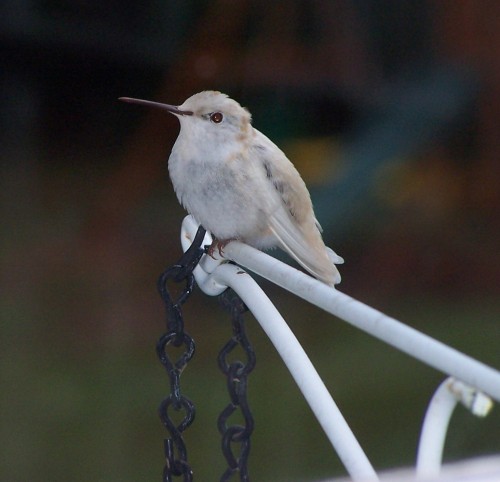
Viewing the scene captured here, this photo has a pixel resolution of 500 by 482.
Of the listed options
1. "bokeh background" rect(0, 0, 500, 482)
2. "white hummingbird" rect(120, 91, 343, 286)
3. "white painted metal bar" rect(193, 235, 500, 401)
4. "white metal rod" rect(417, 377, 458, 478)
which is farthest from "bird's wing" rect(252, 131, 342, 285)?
"bokeh background" rect(0, 0, 500, 482)

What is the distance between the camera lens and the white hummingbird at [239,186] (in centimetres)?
193

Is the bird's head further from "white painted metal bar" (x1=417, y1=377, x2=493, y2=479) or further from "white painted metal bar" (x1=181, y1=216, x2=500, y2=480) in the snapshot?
"white painted metal bar" (x1=417, y1=377, x2=493, y2=479)

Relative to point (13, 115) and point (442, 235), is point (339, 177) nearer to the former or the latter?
point (442, 235)

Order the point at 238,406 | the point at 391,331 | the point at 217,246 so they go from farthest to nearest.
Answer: the point at 217,246 → the point at 238,406 → the point at 391,331

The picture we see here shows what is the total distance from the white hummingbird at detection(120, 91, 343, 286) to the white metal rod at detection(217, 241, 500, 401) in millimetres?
540

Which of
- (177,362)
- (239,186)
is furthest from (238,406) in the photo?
(239,186)

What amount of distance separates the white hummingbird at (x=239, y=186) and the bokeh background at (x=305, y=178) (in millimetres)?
1872

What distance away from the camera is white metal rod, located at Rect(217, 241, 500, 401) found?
35.4 inches

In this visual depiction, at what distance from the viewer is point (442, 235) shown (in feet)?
15.7

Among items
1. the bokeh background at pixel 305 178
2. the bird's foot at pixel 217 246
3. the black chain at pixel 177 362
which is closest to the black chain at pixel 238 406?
the black chain at pixel 177 362

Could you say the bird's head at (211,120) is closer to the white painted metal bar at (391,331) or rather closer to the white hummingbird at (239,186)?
the white hummingbird at (239,186)

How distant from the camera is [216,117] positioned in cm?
201

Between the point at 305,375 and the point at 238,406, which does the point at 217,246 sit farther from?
the point at 305,375

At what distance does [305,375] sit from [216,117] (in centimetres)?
86
